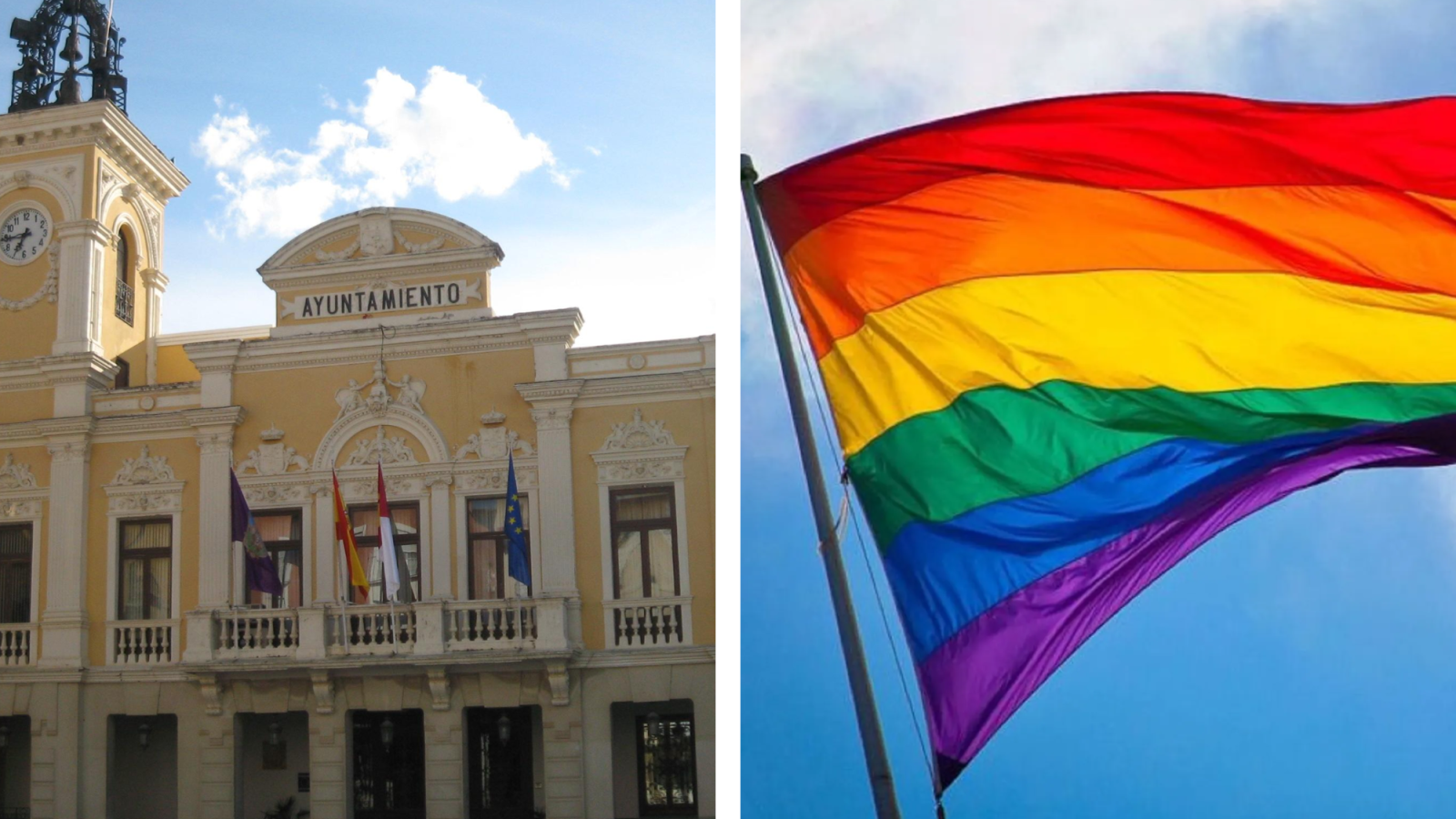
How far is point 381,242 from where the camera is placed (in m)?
8.75

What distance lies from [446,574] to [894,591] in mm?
6102

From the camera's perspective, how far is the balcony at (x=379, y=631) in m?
8.15

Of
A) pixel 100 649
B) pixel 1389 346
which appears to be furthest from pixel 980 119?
pixel 100 649

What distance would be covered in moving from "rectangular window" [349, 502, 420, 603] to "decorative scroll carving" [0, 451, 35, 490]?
203 centimetres

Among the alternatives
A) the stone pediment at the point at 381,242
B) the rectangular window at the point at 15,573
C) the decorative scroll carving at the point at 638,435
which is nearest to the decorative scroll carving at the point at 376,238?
the stone pediment at the point at 381,242

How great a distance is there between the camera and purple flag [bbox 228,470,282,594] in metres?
8.30

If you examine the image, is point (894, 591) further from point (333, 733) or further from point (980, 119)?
point (333, 733)

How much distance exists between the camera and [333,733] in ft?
27.4

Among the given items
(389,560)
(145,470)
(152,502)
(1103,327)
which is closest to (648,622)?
(389,560)

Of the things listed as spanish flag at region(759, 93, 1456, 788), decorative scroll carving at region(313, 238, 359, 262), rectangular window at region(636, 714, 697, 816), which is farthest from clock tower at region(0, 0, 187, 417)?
spanish flag at region(759, 93, 1456, 788)

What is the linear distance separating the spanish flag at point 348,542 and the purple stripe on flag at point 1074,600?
6.03 meters

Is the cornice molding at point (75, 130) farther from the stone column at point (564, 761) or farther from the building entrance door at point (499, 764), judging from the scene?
the stone column at point (564, 761)

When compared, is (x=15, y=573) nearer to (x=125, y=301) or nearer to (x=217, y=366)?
(x=217, y=366)

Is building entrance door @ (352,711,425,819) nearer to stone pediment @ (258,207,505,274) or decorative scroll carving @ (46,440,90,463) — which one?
decorative scroll carving @ (46,440,90,463)
